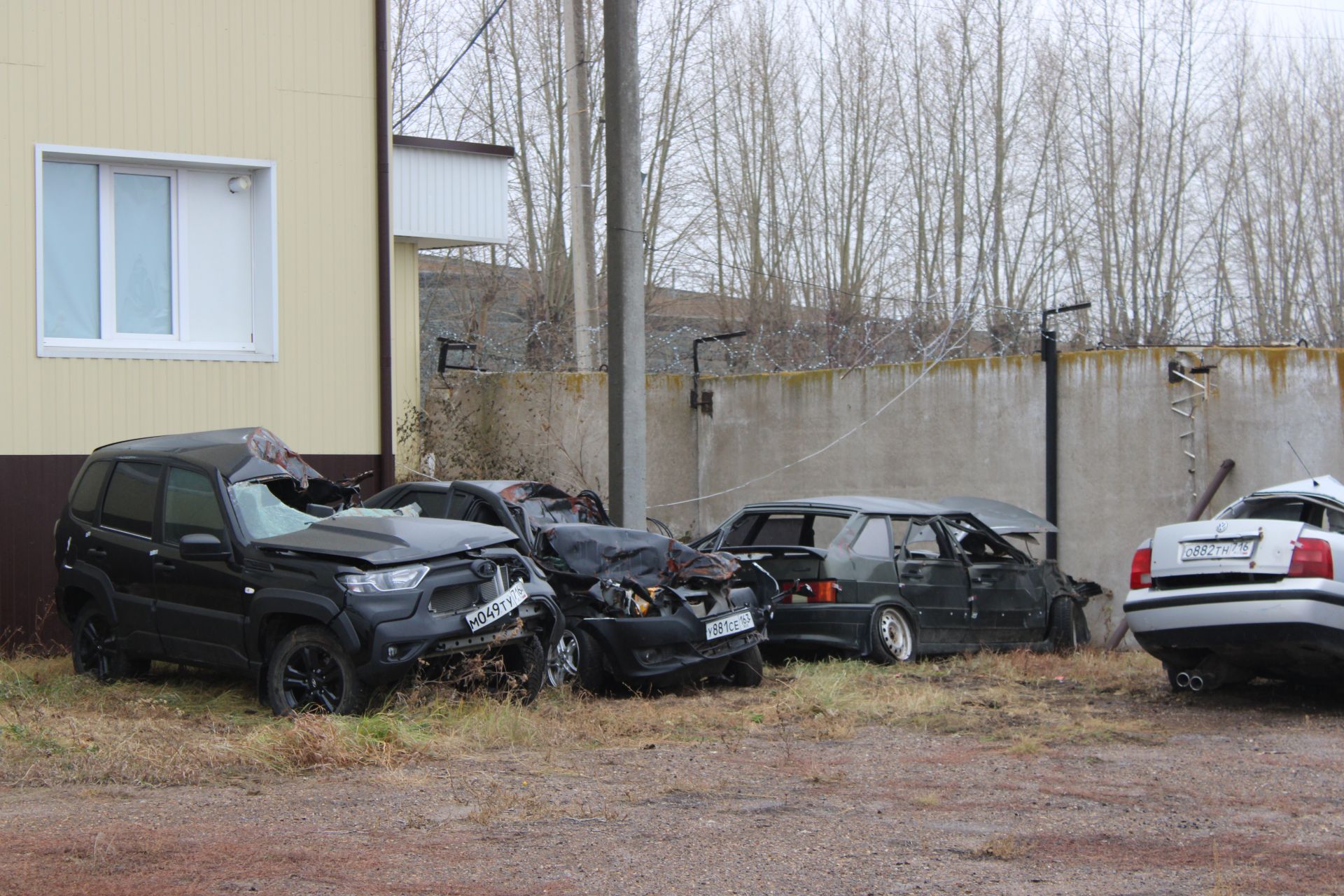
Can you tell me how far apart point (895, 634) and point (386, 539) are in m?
4.66

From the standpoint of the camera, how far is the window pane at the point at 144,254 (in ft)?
40.5

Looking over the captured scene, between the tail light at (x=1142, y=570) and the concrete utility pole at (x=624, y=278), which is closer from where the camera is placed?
the tail light at (x=1142, y=570)

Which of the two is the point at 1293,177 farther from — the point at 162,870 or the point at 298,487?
the point at 162,870

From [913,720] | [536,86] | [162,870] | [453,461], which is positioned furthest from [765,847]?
[536,86]

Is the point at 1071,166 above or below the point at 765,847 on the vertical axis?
above

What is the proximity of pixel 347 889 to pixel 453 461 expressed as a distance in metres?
12.9

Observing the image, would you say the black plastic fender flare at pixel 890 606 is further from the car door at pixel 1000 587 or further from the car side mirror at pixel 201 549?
the car side mirror at pixel 201 549

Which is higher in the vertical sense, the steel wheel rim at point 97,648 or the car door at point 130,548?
the car door at point 130,548

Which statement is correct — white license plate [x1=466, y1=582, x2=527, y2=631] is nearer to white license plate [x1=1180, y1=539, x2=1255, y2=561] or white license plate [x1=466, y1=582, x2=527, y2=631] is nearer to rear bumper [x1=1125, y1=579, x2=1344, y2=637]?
rear bumper [x1=1125, y1=579, x2=1344, y2=637]

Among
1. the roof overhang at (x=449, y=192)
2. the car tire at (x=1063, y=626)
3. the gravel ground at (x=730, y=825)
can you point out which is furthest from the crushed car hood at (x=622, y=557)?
the roof overhang at (x=449, y=192)

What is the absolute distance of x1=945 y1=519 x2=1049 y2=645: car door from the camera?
1212 centimetres

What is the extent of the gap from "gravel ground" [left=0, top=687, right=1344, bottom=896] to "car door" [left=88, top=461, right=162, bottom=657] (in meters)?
2.89

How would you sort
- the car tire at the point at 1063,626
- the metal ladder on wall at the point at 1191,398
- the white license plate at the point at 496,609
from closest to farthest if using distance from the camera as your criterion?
the white license plate at the point at 496,609
the car tire at the point at 1063,626
the metal ladder on wall at the point at 1191,398

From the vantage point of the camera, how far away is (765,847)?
5.48 meters
